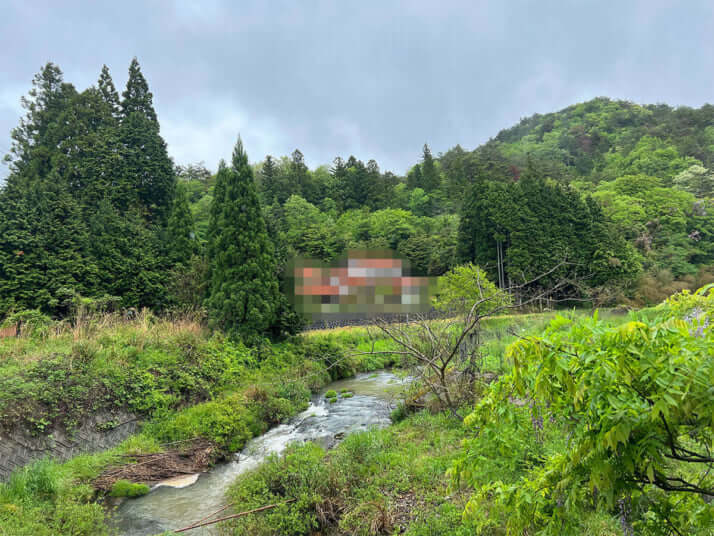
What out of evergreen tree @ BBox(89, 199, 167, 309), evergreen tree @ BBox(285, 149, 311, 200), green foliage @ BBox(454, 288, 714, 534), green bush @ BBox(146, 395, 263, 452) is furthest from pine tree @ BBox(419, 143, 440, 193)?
green foliage @ BBox(454, 288, 714, 534)

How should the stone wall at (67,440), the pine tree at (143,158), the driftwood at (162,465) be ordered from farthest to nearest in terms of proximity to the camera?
the pine tree at (143,158), the driftwood at (162,465), the stone wall at (67,440)

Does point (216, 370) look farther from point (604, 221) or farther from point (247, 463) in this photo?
point (604, 221)

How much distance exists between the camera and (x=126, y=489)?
5.75 metres

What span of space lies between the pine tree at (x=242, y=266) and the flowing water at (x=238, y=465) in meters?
3.73

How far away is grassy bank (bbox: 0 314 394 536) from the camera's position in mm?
4922

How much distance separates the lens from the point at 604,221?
28.8 metres

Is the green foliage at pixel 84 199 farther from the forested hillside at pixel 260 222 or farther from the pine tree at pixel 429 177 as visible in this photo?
the pine tree at pixel 429 177

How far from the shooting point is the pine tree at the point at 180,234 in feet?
75.4

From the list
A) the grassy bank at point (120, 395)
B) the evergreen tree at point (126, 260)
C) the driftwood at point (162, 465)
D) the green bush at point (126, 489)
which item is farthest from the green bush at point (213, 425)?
the evergreen tree at point (126, 260)

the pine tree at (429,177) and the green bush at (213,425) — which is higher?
the pine tree at (429,177)

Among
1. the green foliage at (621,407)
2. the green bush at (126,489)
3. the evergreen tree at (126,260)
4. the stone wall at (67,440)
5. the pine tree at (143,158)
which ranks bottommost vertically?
the green bush at (126,489)

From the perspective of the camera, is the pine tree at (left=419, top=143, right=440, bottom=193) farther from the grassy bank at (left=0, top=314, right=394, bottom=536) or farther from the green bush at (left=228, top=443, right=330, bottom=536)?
the green bush at (left=228, top=443, right=330, bottom=536)

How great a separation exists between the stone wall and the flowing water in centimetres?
164

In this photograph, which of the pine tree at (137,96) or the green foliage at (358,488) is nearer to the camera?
the green foliage at (358,488)
